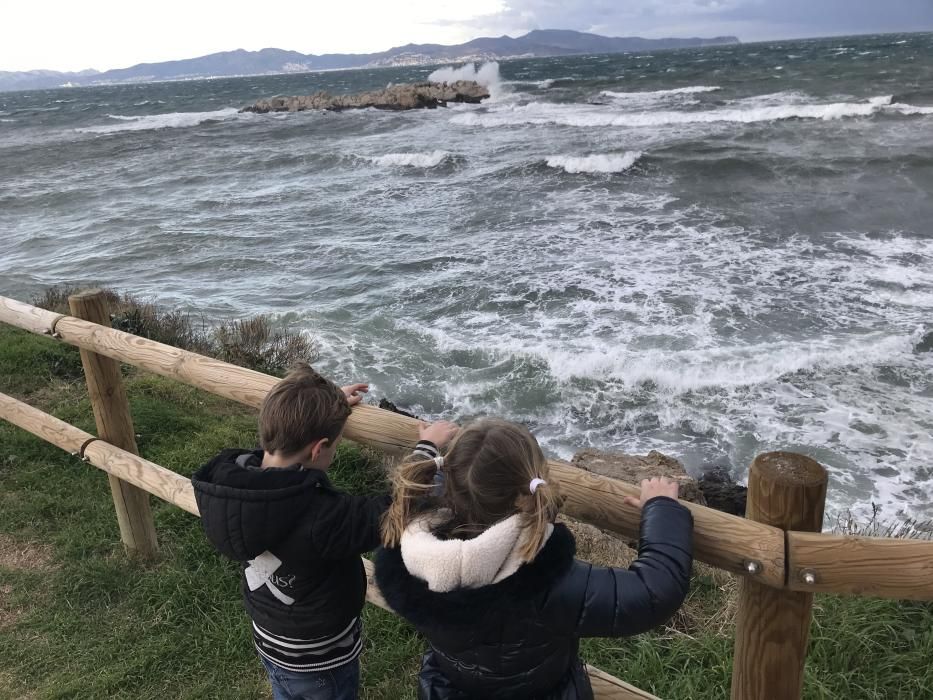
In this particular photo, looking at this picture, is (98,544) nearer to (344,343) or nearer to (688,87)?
(344,343)

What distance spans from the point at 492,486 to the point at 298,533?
2.22ft

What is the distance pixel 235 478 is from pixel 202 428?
14.2 ft

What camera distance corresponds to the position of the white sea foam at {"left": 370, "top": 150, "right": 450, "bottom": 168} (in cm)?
2514

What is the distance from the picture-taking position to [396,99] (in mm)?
51688

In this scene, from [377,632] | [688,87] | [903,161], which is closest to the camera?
[377,632]

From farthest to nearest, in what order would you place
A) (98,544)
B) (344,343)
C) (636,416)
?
(344,343), (636,416), (98,544)

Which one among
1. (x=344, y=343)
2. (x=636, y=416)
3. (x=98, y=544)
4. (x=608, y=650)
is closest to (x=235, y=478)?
(x=608, y=650)

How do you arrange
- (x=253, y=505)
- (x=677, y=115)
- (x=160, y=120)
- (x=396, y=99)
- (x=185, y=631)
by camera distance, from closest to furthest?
(x=253, y=505) < (x=185, y=631) < (x=677, y=115) < (x=396, y=99) < (x=160, y=120)

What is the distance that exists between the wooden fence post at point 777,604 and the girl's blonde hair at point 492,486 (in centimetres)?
53

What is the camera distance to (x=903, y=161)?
19.3 metres

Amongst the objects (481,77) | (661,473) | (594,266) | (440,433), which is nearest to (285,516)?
(440,433)

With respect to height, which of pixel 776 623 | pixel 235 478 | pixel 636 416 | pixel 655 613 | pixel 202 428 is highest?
pixel 235 478

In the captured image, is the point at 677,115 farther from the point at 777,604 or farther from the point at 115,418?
the point at 777,604

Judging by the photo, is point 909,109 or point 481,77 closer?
point 909,109
